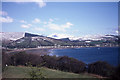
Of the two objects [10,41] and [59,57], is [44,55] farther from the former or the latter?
[10,41]

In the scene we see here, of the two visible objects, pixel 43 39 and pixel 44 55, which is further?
pixel 43 39

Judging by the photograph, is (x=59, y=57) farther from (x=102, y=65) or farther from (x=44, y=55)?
(x=102, y=65)

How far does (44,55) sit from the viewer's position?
9898mm

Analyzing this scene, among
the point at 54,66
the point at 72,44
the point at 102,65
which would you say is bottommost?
the point at 54,66

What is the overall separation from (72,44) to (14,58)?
19.6 ft

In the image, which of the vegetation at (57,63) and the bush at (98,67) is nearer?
the bush at (98,67)

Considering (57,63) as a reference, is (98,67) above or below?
above

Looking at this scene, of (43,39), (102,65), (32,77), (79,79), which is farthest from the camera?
(43,39)

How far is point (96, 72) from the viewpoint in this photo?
6.50 meters

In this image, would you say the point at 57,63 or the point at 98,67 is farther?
the point at 57,63

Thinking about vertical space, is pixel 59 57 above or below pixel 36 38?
below

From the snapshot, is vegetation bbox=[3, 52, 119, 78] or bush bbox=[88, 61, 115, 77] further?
vegetation bbox=[3, 52, 119, 78]

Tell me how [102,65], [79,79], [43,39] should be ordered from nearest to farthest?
[79,79]
[102,65]
[43,39]

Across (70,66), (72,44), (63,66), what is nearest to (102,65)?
(70,66)
